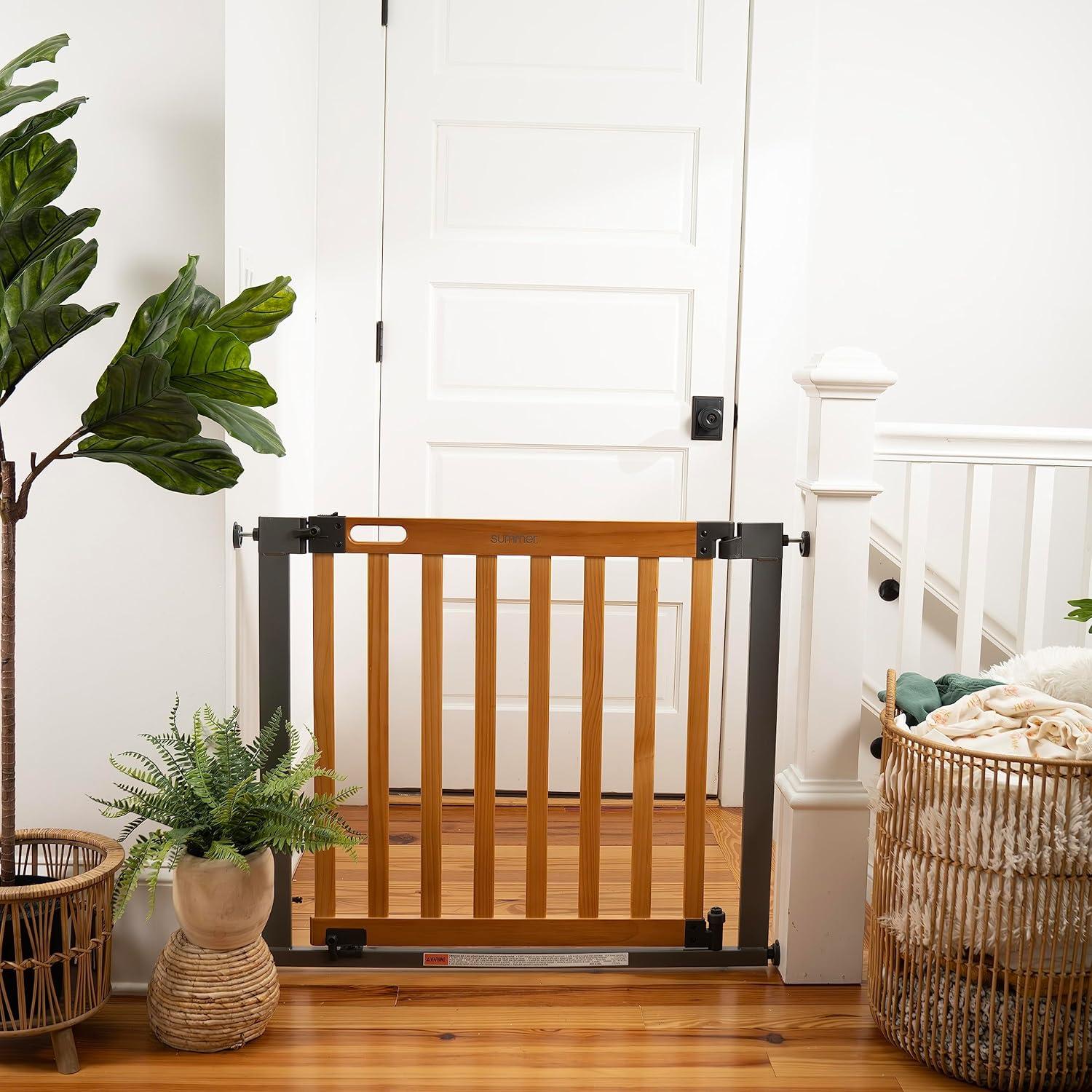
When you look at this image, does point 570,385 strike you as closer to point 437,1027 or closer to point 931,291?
point 931,291

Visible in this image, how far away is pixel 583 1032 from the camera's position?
176 centimetres

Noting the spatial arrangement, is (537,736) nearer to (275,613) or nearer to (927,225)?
(275,613)

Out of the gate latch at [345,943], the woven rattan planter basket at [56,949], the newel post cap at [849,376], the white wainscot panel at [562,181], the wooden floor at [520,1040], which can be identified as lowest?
the wooden floor at [520,1040]

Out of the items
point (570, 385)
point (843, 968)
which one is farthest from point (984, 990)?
point (570, 385)

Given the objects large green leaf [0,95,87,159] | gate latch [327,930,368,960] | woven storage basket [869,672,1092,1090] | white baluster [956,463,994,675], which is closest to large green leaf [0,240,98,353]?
large green leaf [0,95,87,159]

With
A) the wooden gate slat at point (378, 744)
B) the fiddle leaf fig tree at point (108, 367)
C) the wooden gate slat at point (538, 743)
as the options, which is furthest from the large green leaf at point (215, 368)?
the wooden gate slat at point (538, 743)

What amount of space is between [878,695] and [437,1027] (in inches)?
39.9

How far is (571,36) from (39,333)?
1650 millimetres

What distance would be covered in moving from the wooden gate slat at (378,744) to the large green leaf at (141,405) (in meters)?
0.51

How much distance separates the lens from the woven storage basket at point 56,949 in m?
1.54

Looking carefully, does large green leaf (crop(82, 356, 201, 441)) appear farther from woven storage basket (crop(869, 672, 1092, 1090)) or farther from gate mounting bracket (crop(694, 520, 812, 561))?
woven storage basket (crop(869, 672, 1092, 1090))

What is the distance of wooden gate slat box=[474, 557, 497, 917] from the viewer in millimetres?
1896

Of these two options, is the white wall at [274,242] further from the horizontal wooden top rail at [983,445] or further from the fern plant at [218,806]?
the horizontal wooden top rail at [983,445]

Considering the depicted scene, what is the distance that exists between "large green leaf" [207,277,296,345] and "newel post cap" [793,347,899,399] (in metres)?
0.89
